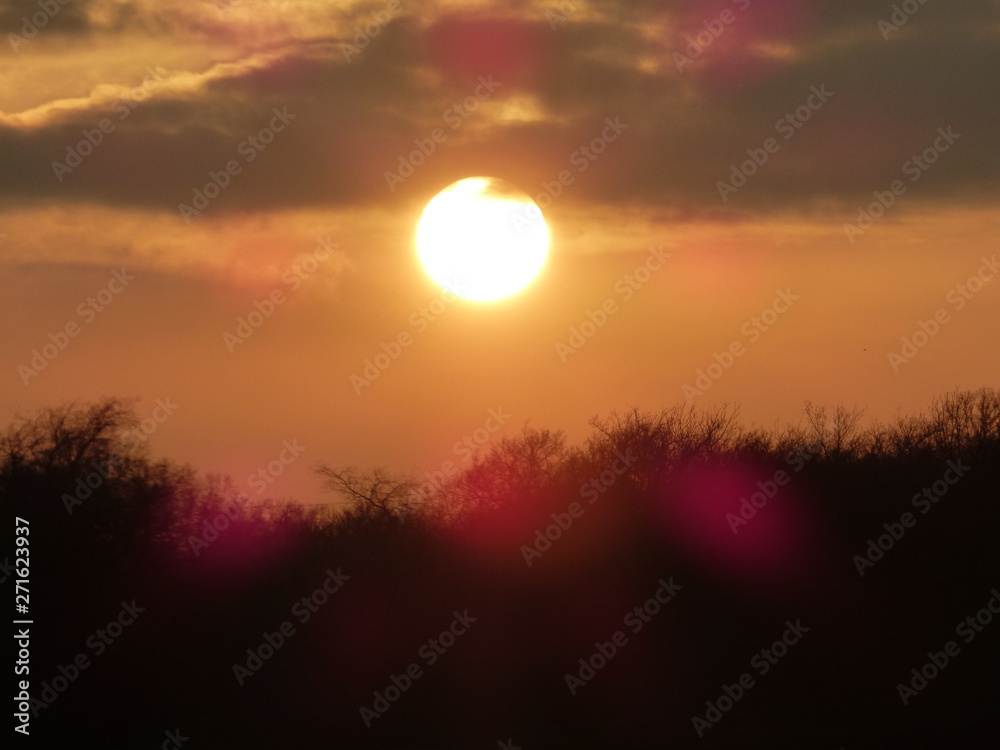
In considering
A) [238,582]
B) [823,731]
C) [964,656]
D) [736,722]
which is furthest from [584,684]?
[238,582]

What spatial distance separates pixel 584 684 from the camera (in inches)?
962

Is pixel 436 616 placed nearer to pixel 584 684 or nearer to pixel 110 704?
pixel 584 684

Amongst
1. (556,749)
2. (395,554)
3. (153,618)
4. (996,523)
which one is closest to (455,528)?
(395,554)

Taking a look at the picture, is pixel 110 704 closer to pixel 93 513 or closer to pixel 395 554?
pixel 93 513

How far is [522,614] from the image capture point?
29344 mm

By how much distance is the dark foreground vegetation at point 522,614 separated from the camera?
73.9 ft

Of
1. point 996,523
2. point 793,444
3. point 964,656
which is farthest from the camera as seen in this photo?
point 793,444

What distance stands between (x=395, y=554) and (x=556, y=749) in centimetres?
1446

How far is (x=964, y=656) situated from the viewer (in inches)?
1010

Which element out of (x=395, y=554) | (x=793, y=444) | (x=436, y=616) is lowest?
(x=436, y=616)

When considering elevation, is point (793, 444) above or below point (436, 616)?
above

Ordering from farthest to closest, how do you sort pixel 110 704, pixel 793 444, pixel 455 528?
pixel 793 444 < pixel 455 528 < pixel 110 704

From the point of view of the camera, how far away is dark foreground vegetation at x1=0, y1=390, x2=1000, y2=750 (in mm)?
22516

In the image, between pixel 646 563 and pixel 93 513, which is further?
pixel 646 563
